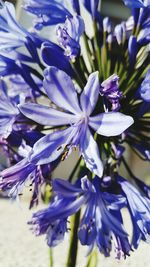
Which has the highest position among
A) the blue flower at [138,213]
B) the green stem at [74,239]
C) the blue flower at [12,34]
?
the blue flower at [12,34]

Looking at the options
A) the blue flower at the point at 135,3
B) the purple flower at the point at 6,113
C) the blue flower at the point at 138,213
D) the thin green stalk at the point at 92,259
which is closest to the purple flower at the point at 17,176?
the purple flower at the point at 6,113

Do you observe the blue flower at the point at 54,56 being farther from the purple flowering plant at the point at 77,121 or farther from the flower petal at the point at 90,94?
the flower petal at the point at 90,94

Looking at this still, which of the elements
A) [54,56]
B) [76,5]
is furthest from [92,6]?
[54,56]

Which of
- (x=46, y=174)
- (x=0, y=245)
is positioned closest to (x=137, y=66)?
(x=46, y=174)

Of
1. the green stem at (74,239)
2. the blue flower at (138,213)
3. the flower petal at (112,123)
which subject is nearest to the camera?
the flower petal at (112,123)

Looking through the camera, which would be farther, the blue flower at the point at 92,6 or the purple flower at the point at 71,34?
the blue flower at the point at 92,6

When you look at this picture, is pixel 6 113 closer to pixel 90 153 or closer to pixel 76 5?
pixel 90 153

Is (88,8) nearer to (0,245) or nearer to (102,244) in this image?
(102,244)
